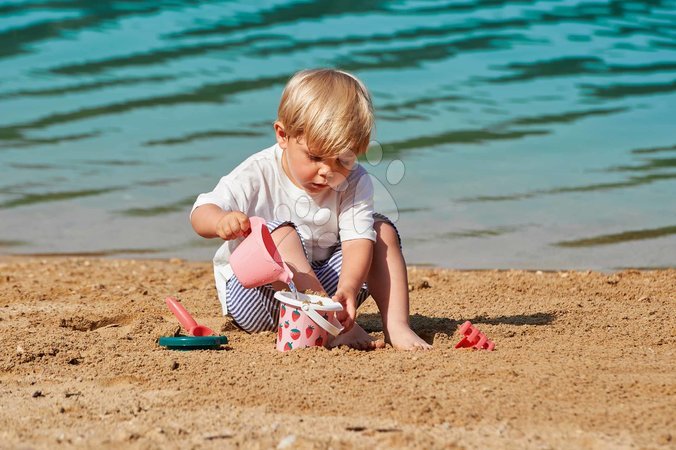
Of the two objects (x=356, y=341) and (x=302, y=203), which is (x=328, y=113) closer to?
(x=302, y=203)

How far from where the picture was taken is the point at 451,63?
10797 millimetres

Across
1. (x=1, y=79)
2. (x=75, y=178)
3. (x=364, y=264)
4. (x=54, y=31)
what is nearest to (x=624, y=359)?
(x=364, y=264)

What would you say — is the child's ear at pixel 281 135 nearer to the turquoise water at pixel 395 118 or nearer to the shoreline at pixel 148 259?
the turquoise water at pixel 395 118

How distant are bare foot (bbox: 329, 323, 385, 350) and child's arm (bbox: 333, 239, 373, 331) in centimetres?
4

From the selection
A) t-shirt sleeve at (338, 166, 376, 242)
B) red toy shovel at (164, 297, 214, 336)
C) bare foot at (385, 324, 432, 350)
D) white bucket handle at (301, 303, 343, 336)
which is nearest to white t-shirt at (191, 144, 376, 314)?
t-shirt sleeve at (338, 166, 376, 242)

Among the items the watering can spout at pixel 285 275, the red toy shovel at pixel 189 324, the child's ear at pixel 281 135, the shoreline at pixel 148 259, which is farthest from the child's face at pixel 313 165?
the shoreline at pixel 148 259

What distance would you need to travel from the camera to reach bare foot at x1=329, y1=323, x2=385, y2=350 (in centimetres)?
336

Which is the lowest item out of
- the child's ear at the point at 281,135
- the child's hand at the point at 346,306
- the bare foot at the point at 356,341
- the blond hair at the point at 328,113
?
the bare foot at the point at 356,341

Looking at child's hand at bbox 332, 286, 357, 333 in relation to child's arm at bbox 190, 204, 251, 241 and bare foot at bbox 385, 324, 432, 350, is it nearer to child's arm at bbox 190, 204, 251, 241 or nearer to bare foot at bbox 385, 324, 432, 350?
bare foot at bbox 385, 324, 432, 350

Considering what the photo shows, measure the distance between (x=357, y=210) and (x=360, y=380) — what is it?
917mm

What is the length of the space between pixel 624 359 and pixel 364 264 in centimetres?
91

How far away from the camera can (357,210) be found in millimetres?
3602

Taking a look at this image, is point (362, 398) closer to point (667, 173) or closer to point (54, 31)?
point (667, 173)

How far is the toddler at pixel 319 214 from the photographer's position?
3.32m
